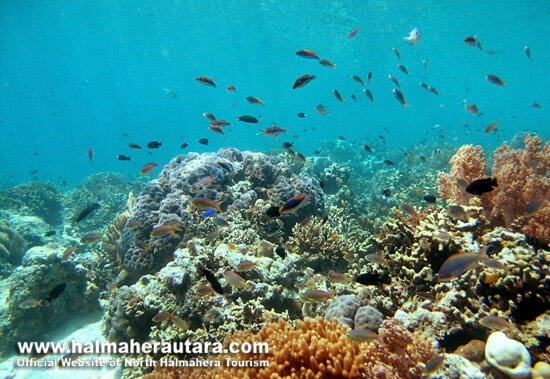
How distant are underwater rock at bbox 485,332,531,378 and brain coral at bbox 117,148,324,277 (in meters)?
5.47

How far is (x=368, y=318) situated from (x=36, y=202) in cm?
2068

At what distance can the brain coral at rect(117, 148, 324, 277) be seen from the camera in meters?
7.46

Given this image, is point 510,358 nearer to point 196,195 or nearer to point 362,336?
point 362,336

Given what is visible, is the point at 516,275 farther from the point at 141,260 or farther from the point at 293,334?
the point at 141,260

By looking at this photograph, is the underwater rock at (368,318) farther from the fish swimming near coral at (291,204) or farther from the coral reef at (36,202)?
the coral reef at (36,202)

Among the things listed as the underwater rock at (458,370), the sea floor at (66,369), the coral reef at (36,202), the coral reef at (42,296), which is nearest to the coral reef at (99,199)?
the coral reef at (36,202)

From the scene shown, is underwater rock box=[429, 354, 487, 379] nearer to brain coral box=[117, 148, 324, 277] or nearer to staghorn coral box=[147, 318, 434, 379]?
staghorn coral box=[147, 318, 434, 379]

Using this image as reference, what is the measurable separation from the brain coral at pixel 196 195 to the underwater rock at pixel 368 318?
3923 mm

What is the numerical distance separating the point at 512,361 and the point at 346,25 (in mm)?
46322

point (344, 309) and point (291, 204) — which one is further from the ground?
point (291, 204)

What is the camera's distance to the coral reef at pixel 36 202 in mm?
16062

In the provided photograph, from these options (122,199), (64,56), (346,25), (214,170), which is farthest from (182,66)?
(214,170)

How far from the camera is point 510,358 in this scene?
8.43 ft

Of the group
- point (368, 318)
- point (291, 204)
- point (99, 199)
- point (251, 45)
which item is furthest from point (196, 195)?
point (251, 45)
